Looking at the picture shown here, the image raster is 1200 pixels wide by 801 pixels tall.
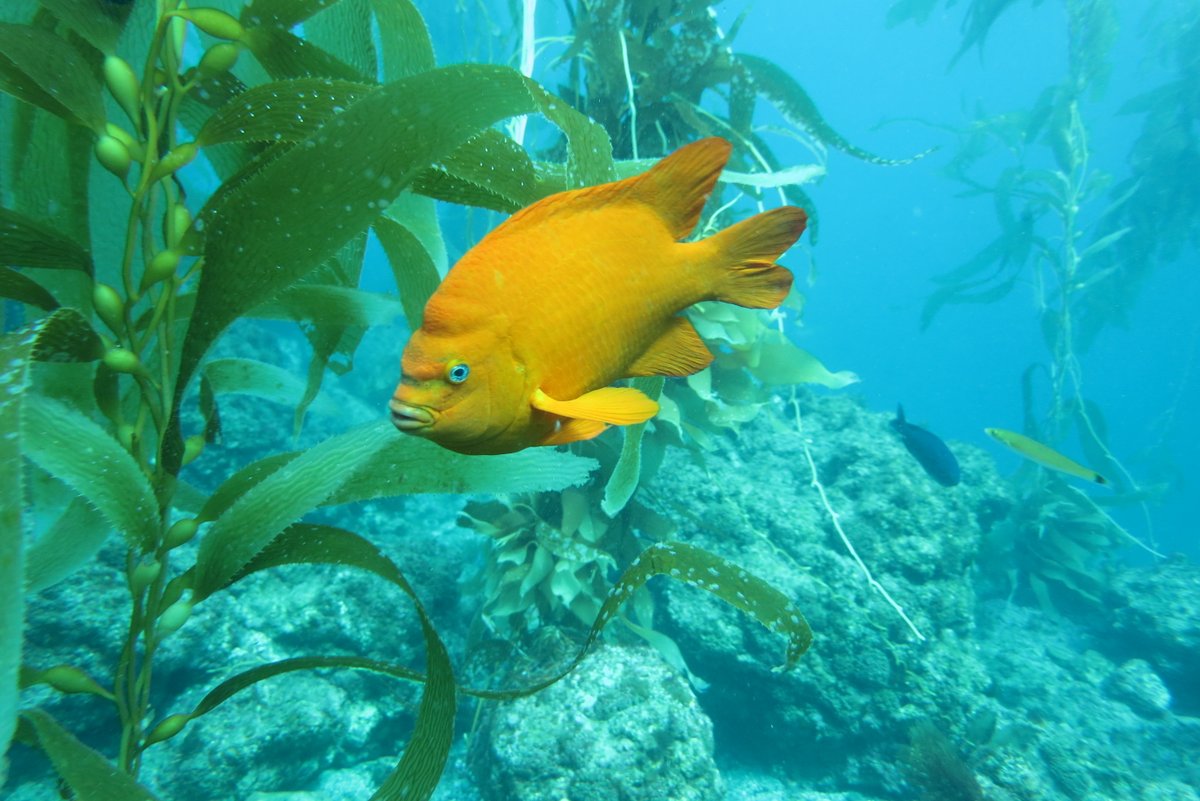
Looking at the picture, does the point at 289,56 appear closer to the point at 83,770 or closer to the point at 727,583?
the point at 83,770

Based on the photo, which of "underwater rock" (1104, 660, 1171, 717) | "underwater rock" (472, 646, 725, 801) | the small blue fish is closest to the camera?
"underwater rock" (472, 646, 725, 801)

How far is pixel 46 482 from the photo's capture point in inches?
60.4

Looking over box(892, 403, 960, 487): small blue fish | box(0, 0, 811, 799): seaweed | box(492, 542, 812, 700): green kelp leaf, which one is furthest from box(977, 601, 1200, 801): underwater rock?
box(0, 0, 811, 799): seaweed

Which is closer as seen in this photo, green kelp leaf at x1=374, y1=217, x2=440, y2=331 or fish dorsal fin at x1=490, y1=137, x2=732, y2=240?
fish dorsal fin at x1=490, y1=137, x2=732, y2=240

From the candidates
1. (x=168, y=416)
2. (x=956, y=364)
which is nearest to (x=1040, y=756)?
(x=168, y=416)

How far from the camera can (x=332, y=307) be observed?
153cm

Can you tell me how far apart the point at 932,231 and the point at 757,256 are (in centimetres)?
13377

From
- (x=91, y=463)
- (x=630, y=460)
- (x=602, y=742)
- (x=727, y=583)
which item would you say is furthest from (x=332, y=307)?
(x=602, y=742)

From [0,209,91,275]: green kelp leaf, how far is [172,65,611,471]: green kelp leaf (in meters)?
0.24

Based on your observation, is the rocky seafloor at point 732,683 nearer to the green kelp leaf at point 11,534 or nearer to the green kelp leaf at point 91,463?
the green kelp leaf at point 91,463

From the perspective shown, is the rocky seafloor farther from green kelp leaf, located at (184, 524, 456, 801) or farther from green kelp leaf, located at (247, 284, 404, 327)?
green kelp leaf, located at (247, 284, 404, 327)

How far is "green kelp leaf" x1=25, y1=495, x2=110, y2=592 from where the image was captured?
136 centimetres

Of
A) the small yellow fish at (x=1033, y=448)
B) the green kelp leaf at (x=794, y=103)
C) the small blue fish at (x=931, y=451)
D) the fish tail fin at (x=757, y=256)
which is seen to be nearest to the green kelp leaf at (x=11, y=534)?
the fish tail fin at (x=757, y=256)

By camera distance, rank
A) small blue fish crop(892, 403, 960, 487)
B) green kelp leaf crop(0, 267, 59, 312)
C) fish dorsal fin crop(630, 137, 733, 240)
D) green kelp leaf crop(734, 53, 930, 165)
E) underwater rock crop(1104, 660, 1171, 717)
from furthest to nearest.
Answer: underwater rock crop(1104, 660, 1171, 717)
small blue fish crop(892, 403, 960, 487)
green kelp leaf crop(734, 53, 930, 165)
fish dorsal fin crop(630, 137, 733, 240)
green kelp leaf crop(0, 267, 59, 312)
